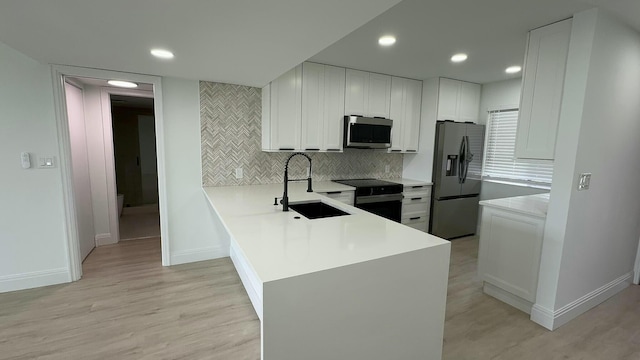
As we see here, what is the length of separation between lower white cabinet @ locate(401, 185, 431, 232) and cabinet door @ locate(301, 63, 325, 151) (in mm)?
1443

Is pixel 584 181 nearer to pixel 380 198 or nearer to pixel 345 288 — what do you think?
pixel 380 198

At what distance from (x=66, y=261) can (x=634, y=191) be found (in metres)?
5.57

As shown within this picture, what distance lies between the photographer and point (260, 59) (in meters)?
2.32

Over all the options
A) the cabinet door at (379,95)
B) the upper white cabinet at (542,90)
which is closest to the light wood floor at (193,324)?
the upper white cabinet at (542,90)

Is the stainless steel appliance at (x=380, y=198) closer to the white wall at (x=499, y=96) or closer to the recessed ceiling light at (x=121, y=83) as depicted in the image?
the white wall at (x=499, y=96)

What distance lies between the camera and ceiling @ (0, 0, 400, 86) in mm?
1432

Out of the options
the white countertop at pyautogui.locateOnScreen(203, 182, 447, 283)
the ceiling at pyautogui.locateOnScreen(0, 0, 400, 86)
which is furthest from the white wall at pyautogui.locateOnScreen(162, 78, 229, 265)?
the white countertop at pyautogui.locateOnScreen(203, 182, 447, 283)

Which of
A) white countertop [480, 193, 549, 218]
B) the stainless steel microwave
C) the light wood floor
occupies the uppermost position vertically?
the stainless steel microwave

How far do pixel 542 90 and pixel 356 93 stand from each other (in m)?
2.01

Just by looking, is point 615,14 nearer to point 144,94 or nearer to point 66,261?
point 144,94

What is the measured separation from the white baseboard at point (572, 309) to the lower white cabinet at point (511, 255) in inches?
4.4

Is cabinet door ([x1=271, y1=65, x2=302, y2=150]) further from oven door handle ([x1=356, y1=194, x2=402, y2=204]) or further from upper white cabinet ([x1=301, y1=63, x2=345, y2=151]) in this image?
oven door handle ([x1=356, y1=194, x2=402, y2=204])

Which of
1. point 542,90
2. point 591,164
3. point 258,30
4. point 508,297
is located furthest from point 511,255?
point 258,30

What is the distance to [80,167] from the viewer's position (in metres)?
3.28
